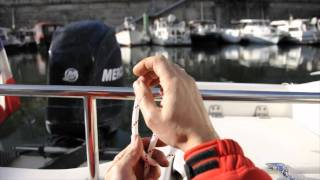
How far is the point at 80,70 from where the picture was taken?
9.41 feet

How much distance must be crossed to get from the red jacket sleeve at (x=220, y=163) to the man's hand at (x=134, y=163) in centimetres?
15

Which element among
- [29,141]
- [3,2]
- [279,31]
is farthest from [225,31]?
[29,141]

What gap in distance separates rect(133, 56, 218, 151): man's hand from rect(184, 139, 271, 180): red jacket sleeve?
29mm

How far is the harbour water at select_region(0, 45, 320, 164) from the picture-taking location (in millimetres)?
4387

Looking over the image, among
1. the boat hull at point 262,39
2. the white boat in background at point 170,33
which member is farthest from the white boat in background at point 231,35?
the white boat in background at point 170,33

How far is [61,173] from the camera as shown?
4.90ft

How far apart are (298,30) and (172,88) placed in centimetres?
2342

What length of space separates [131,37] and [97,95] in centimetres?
2112

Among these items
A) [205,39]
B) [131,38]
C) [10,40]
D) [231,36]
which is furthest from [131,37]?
[10,40]

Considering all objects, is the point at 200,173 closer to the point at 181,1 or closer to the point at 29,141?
the point at 29,141

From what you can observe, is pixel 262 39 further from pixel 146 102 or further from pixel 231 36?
pixel 146 102

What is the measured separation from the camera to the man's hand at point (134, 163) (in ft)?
2.54

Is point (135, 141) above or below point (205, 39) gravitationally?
above

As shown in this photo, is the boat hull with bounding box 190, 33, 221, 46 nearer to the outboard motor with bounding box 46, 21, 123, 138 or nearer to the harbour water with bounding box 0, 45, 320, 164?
the harbour water with bounding box 0, 45, 320, 164
